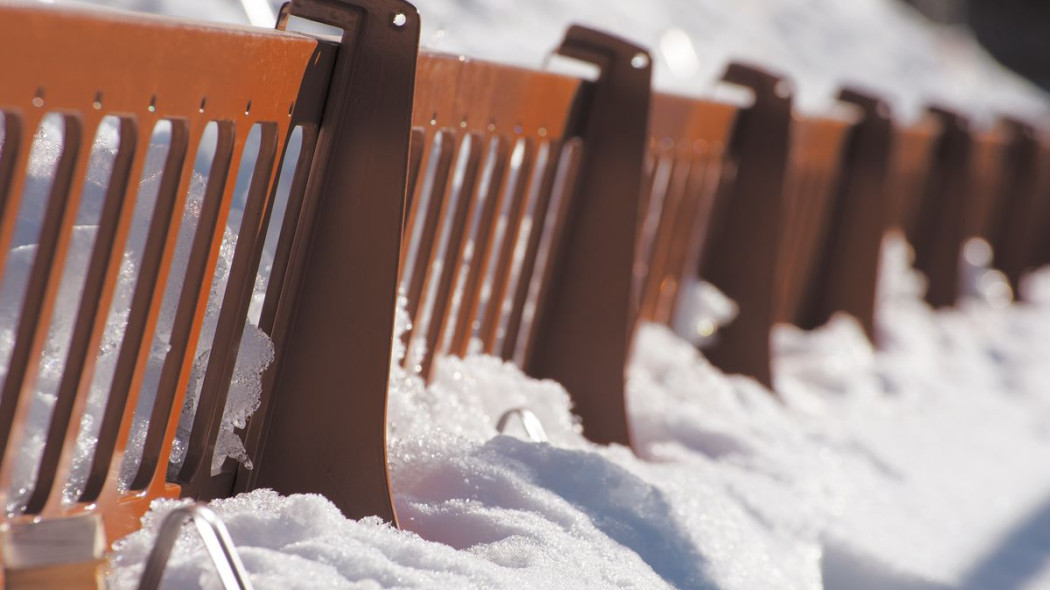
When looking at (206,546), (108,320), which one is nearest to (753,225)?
(108,320)

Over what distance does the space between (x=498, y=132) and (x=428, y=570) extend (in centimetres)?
118

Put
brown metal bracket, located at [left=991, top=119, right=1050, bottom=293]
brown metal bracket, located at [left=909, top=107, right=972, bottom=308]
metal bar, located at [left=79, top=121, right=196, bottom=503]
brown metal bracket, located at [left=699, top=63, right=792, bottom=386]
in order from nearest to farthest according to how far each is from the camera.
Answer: metal bar, located at [left=79, top=121, right=196, bottom=503]
brown metal bracket, located at [left=699, top=63, right=792, bottom=386]
brown metal bracket, located at [left=909, top=107, right=972, bottom=308]
brown metal bracket, located at [left=991, top=119, right=1050, bottom=293]

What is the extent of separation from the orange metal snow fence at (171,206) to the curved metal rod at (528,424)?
1.86ft

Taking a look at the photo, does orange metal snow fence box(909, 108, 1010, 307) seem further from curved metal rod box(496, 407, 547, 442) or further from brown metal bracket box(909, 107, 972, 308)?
curved metal rod box(496, 407, 547, 442)

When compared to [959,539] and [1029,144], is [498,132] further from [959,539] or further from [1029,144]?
[1029,144]

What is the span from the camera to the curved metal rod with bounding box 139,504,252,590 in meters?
1.75

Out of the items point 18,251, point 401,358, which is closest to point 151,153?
point 18,251

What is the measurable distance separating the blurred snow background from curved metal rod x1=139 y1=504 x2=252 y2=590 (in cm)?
11

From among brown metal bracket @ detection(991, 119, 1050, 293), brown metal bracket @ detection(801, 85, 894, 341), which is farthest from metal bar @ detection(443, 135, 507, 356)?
brown metal bracket @ detection(991, 119, 1050, 293)

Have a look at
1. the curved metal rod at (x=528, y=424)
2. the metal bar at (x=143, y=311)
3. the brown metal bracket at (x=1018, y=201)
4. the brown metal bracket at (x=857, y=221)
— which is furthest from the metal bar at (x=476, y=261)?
the brown metal bracket at (x=1018, y=201)

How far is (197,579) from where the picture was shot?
1.88m

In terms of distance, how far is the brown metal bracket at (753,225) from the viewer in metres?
4.22

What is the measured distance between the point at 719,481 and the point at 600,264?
2.04 feet

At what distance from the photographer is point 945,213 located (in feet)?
21.5
